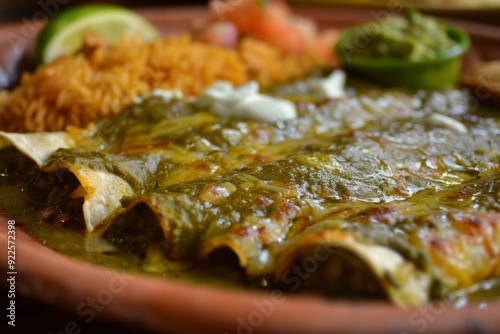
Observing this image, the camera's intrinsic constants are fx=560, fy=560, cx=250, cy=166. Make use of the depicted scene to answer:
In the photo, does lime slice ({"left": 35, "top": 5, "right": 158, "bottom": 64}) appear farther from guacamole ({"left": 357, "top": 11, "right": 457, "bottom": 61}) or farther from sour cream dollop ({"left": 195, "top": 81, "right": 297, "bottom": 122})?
guacamole ({"left": 357, "top": 11, "right": 457, "bottom": 61})

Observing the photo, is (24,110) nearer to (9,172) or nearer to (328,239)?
(9,172)

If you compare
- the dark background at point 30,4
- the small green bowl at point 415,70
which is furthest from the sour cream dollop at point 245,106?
the dark background at point 30,4

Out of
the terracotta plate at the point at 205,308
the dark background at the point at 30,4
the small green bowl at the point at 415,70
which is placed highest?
the terracotta plate at the point at 205,308

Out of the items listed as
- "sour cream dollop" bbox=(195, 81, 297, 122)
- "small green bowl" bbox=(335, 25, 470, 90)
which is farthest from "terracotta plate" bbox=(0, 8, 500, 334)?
"small green bowl" bbox=(335, 25, 470, 90)

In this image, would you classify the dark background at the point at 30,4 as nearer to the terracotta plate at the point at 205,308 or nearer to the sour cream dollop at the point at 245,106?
the sour cream dollop at the point at 245,106

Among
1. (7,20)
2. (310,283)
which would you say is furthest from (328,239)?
(7,20)
